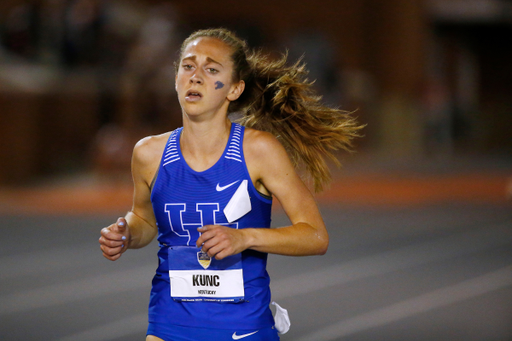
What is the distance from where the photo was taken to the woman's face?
2.97 metres

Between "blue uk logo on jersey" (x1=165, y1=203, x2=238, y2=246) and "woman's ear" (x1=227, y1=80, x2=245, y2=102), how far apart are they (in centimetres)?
52

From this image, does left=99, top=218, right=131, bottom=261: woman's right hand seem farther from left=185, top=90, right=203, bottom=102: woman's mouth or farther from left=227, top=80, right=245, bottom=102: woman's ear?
left=227, top=80, right=245, bottom=102: woman's ear

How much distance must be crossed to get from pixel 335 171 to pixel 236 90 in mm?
14202

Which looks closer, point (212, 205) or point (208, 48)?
point (212, 205)

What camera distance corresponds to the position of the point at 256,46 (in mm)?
19641

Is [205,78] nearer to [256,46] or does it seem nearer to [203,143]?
[203,143]

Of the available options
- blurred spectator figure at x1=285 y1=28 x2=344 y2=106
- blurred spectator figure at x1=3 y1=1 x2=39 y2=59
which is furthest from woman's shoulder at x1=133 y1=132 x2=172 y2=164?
blurred spectator figure at x1=285 y1=28 x2=344 y2=106

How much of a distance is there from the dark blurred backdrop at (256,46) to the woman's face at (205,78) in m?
9.49

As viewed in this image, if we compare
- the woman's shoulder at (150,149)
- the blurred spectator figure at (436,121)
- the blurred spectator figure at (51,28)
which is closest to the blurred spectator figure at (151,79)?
the blurred spectator figure at (51,28)

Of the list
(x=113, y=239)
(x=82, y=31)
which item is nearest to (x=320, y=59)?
(x=82, y=31)

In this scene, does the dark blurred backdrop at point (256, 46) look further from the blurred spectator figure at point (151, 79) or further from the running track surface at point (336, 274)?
the running track surface at point (336, 274)

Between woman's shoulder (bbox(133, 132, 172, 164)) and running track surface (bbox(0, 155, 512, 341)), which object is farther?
running track surface (bbox(0, 155, 512, 341))

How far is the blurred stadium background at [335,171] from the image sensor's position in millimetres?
5809

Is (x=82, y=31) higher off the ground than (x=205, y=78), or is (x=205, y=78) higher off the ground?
(x=82, y=31)
